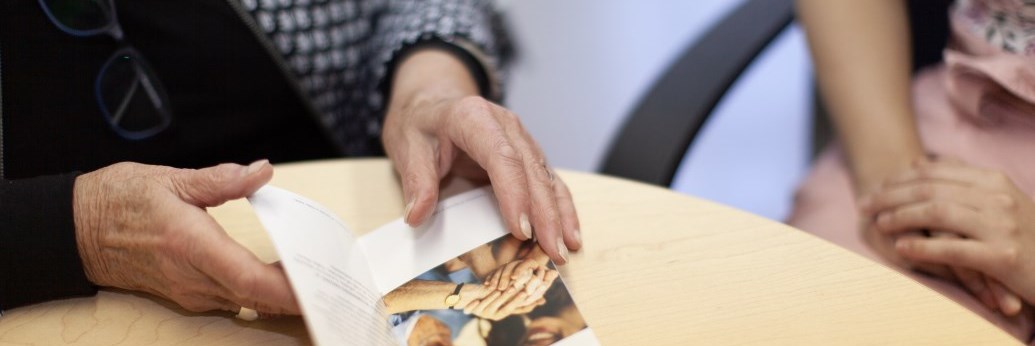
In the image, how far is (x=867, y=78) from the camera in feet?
2.83

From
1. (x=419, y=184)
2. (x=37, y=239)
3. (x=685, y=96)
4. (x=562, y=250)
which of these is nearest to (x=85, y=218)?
(x=37, y=239)

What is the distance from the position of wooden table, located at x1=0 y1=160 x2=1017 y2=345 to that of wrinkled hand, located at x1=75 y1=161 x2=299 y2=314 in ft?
0.09

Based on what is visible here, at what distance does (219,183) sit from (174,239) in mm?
52

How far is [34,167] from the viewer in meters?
0.76

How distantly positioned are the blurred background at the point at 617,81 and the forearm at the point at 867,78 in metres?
0.88

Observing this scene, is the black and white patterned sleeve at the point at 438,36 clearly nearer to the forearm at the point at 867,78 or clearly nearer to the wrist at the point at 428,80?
the wrist at the point at 428,80

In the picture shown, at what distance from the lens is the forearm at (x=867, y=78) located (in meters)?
0.82

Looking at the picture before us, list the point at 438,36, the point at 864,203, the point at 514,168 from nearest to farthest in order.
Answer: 1. the point at 514,168
2. the point at 864,203
3. the point at 438,36

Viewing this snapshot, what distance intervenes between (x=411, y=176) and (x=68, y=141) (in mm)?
374

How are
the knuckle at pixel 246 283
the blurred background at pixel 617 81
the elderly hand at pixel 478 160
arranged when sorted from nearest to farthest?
the knuckle at pixel 246 283
the elderly hand at pixel 478 160
the blurred background at pixel 617 81

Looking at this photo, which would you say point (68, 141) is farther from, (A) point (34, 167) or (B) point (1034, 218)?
(B) point (1034, 218)

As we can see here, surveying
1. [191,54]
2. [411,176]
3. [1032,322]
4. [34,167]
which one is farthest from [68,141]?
[1032,322]

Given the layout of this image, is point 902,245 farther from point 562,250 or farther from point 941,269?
point 562,250

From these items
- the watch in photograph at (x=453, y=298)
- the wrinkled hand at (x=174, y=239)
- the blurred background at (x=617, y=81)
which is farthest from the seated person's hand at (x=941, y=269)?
the blurred background at (x=617, y=81)
